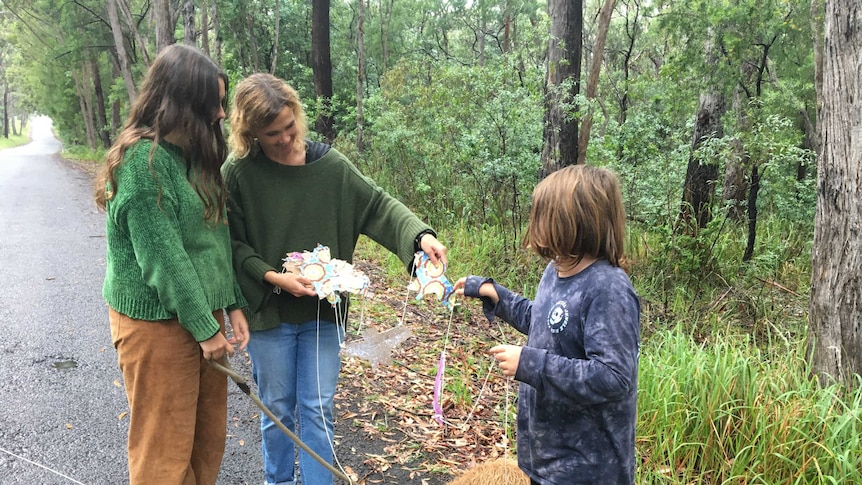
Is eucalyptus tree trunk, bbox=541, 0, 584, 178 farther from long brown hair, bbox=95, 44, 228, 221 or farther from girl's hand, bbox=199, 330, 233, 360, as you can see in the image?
girl's hand, bbox=199, 330, 233, 360

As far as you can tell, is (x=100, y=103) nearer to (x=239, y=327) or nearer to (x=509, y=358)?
(x=239, y=327)

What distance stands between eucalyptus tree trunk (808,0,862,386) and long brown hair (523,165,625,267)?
7.20 feet

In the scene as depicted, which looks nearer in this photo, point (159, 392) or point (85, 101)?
point (159, 392)

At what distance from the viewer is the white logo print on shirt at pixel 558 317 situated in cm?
176

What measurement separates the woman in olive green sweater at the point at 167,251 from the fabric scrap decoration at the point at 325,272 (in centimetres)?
30

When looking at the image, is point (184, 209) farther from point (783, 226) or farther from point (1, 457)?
point (783, 226)

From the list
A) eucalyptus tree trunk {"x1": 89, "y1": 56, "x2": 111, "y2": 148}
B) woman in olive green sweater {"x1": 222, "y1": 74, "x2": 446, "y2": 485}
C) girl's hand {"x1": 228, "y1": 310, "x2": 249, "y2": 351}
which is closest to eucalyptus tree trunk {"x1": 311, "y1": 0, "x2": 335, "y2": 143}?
woman in olive green sweater {"x1": 222, "y1": 74, "x2": 446, "y2": 485}

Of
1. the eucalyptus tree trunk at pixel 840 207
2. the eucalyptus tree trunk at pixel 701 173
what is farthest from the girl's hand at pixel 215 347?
the eucalyptus tree trunk at pixel 701 173

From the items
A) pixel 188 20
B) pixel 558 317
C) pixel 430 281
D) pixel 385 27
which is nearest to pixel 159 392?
pixel 430 281

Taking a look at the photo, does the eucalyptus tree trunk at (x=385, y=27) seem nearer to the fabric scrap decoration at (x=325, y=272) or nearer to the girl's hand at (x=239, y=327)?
the fabric scrap decoration at (x=325, y=272)

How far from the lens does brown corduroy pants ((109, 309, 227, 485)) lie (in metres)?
2.01

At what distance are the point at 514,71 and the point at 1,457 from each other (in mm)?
6357

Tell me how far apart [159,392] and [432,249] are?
4.04 feet

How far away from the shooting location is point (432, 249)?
2.45m
